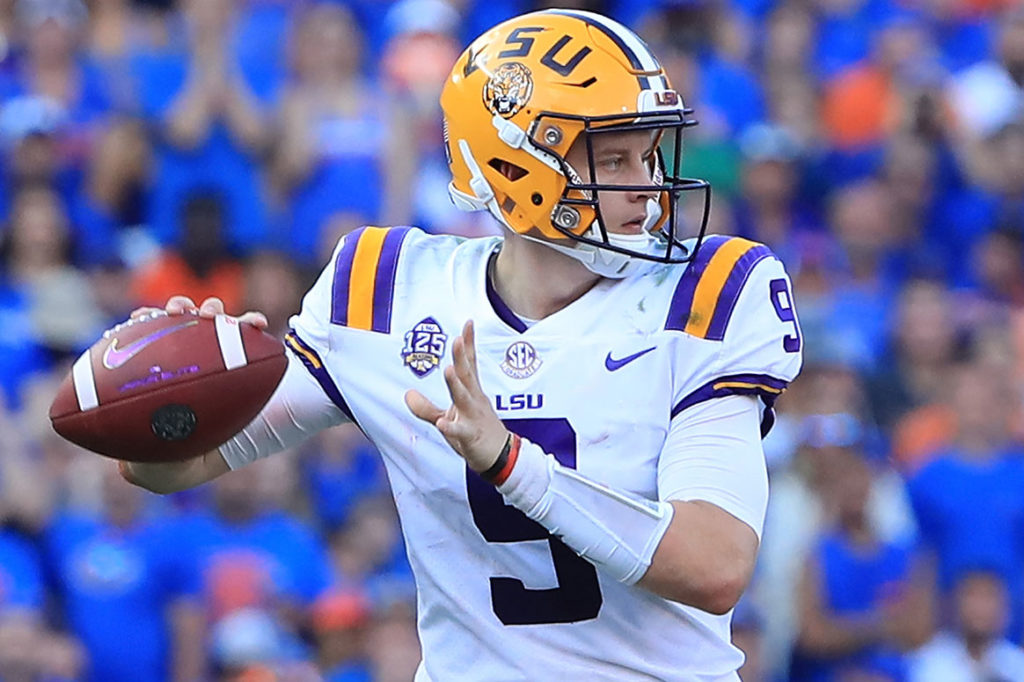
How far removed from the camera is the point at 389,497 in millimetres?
6422

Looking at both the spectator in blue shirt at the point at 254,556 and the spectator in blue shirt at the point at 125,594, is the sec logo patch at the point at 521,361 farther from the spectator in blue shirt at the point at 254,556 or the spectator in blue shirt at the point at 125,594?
the spectator in blue shirt at the point at 125,594

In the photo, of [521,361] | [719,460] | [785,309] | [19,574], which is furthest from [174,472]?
[19,574]

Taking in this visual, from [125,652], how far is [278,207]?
2.17 metres

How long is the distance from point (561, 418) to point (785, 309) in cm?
43

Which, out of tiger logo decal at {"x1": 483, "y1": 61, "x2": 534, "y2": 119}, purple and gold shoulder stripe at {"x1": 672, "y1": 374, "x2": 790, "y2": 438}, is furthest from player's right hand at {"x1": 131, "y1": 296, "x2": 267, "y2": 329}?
purple and gold shoulder stripe at {"x1": 672, "y1": 374, "x2": 790, "y2": 438}

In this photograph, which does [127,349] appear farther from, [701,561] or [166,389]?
[701,561]

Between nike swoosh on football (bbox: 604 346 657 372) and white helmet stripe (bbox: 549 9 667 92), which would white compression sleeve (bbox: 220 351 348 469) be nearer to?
nike swoosh on football (bbox: 604 346 657 372)

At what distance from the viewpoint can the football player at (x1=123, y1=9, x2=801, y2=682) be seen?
9.64 ft

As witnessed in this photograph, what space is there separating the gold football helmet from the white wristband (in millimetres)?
471

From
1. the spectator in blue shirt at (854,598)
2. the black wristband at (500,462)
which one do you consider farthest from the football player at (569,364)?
the spectator in blue shirt at (854,598)

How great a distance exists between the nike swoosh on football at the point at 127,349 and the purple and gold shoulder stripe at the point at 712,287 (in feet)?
2.82

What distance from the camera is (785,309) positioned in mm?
3049

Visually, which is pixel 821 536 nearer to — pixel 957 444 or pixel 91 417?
pixel 957 444

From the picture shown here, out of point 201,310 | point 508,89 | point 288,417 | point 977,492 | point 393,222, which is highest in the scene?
point 508,89
